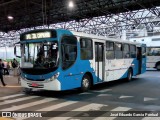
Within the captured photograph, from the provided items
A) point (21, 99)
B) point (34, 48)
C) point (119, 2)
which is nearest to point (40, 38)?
point (34, 48)

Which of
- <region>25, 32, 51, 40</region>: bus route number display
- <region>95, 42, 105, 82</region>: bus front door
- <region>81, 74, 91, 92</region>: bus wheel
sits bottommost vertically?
<region>81, 74, 91, 92</region>: bus wheel

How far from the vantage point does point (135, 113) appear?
24.0 feet

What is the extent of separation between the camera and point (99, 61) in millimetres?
12742

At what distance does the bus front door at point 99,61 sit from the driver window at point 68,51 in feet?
6.49

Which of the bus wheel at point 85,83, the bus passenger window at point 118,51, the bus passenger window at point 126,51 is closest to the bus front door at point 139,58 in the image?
the bus passenger window at point 126,51

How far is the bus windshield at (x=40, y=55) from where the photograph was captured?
1000cm

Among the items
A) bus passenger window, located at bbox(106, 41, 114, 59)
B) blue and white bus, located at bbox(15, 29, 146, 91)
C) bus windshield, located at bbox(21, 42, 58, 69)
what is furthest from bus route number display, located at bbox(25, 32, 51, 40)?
bus passenger window, located at bbox(106, 41, 114, 59)

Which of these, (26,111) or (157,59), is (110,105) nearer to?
(26,111)

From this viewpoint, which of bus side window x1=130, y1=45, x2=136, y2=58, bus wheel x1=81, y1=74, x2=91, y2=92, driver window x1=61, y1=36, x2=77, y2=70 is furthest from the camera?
bus side window x1=130, y1=45, x2=136, y2=58

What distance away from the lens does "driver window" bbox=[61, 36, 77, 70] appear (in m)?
10.1

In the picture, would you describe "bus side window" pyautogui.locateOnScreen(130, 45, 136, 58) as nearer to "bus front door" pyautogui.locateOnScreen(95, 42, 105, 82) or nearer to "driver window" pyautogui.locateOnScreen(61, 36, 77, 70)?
"bus front door" pyautogui.locateOnScreen(95, 42, 105, 82)

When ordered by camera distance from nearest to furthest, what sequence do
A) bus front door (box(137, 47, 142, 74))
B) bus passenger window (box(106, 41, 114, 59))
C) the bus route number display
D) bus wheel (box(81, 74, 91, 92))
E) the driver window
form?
the driver window → the bus route number display → bus wheel (box(81, 74, 91, 92)) → bus passenger window (box(106, 41, 114, 59)) → bus front door (box(137, 47, 142, 74))

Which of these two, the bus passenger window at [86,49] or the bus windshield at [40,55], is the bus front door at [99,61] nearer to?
the bus passenger window at [86,49]

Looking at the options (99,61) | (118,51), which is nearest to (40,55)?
(99,61)
